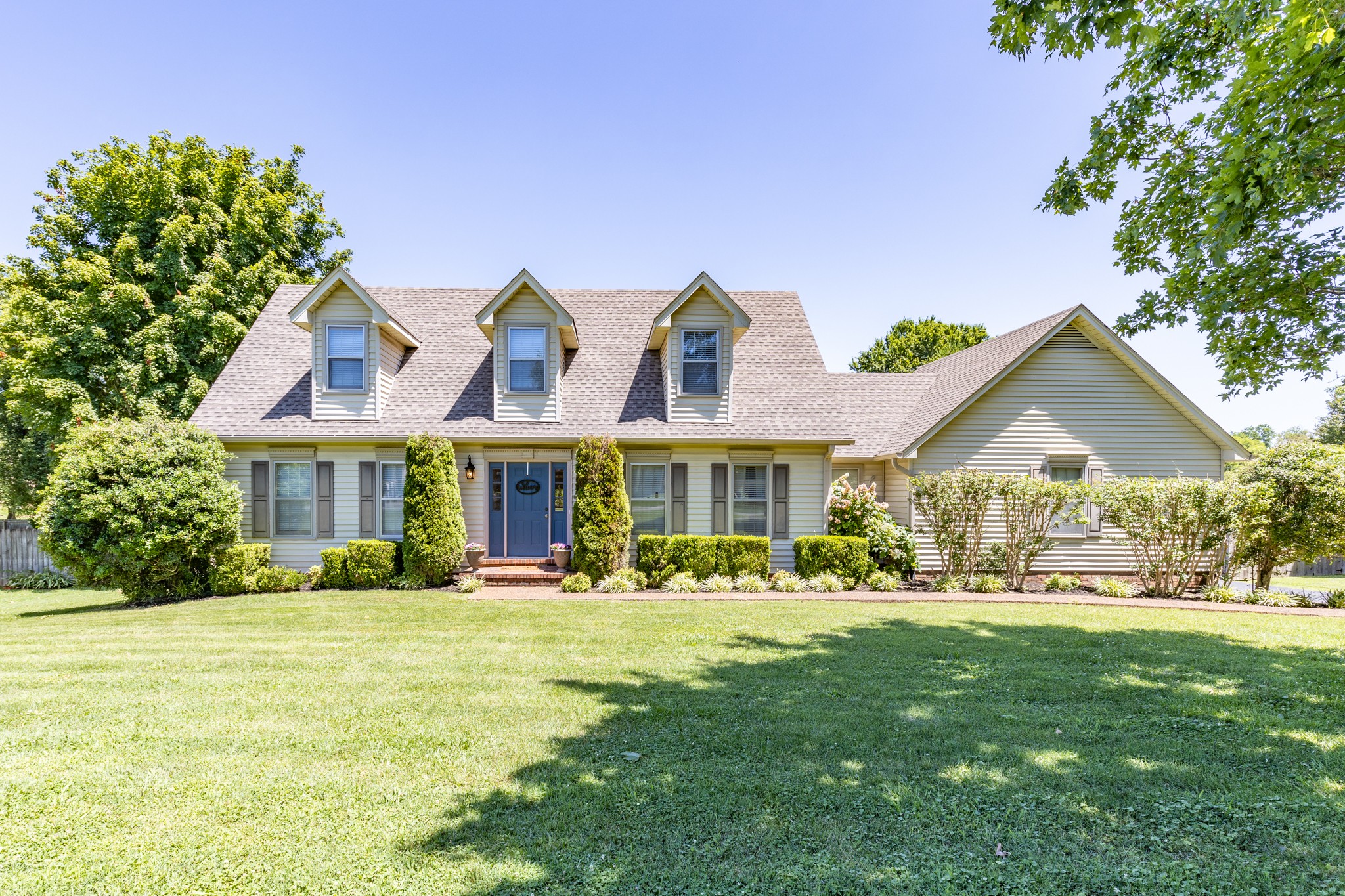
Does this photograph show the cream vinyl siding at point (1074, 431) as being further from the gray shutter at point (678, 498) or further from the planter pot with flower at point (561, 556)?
the planter pot with flower at point (561, 556)

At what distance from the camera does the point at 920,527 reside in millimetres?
14742

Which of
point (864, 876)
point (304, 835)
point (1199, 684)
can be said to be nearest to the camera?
point (864, 876)

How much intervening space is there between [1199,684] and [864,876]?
5.38 metres

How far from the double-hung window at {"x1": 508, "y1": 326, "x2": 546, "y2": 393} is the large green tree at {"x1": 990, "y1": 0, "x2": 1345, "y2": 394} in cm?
1012

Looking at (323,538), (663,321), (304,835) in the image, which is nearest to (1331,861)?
(304,835)

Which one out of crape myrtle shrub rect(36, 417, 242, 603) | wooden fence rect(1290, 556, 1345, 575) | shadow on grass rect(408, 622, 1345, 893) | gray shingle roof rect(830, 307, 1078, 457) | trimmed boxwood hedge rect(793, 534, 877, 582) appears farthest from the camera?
wooden fence rect(1290, 556, 1345, 575)

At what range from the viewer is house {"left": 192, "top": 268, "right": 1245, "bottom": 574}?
13.5 meters

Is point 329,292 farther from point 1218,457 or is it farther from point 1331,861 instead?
point 1218,457

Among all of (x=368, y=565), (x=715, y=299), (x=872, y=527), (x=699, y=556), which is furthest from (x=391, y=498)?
(x=872, y=527)

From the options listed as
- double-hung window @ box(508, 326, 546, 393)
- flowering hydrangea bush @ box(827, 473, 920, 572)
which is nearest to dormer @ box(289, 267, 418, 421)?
double-hung window @ box(508, 326, 546, 393)

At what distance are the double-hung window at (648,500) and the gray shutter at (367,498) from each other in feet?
19.4

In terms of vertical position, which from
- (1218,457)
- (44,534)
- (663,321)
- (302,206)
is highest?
(302,206)

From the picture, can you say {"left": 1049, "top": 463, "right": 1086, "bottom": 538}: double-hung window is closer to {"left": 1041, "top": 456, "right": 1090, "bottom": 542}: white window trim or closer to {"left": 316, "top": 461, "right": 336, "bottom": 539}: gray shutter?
{"left": 1041, "top": 456, "right": 1090, "bottom": 542}: white window trim

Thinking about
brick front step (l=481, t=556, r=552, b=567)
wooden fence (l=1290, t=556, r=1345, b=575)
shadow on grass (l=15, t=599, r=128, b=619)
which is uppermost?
brick front step (l=481, t=556, r=552, b=567)
